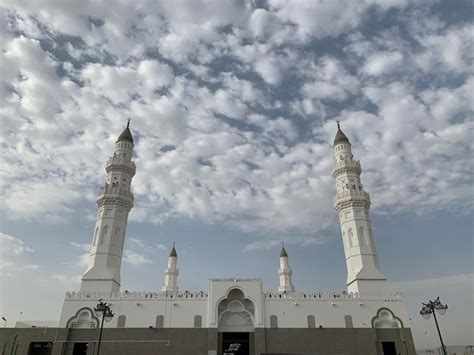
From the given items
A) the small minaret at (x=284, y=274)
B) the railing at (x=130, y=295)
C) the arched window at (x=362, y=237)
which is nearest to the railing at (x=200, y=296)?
the railing at (x=130, y=295)

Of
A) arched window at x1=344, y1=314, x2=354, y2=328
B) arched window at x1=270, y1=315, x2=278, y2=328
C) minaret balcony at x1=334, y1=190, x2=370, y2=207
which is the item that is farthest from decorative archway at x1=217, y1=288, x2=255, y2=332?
minaret balcony at x1=334, y1=190, x2=370, y2=207

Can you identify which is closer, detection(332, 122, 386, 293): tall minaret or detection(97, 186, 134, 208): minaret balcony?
detection(332, 122, 386, 293): tall minaret

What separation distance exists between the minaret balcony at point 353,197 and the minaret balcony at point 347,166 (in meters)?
2.92

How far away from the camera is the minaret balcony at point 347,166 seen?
4359 centimetres

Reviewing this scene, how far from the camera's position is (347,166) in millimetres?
43562

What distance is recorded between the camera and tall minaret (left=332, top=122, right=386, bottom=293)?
123 feet

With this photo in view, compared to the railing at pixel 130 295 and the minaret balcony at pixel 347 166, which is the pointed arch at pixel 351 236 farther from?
the railing at pixel 130 295

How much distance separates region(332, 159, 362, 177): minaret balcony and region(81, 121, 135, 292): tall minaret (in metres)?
25.8

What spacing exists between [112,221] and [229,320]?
17.1 m

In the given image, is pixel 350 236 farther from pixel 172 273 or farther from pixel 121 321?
→ pixel 172 273

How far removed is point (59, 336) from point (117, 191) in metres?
16.0

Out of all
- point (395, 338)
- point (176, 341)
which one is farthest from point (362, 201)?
point (176, 341)

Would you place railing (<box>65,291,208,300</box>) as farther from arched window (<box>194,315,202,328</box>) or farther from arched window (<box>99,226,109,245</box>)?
arched window (<box>99,226,109,245</box>)

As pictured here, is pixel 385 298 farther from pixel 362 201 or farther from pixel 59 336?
pixel 59 336
